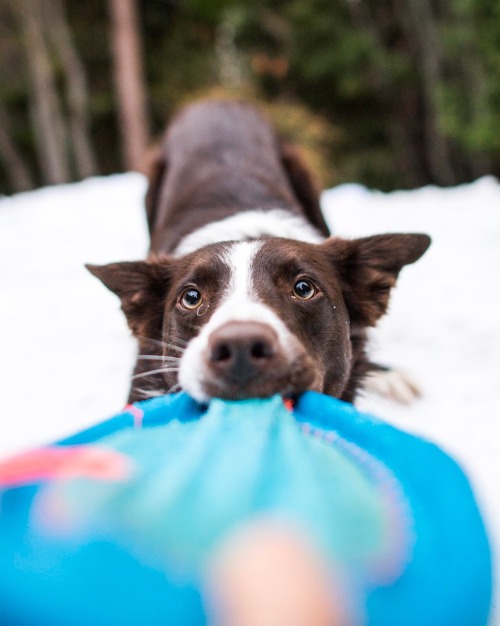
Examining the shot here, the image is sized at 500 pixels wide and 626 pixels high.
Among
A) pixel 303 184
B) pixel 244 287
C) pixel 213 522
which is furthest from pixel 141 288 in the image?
pixel 303 184

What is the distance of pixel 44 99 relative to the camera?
58.9 feet

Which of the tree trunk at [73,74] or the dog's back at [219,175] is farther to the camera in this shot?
the tree trunk at [73,74]

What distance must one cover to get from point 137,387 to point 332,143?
1559cm

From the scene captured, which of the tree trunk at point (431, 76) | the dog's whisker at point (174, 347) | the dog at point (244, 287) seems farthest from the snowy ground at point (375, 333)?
the tree trunk at point (431, 76)

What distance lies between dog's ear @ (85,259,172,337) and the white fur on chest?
0.46 m

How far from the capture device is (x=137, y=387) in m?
3.08

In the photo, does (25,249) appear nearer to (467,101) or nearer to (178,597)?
(178,597)

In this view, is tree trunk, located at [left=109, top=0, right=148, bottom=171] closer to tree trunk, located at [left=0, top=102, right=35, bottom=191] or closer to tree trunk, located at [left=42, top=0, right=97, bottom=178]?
tree trunk, located at [left=42, top=0, right=97, bottom=178]

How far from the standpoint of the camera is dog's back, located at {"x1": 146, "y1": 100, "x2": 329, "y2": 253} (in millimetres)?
4398

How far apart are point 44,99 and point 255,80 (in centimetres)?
635

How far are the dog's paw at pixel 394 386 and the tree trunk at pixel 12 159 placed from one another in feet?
62.3

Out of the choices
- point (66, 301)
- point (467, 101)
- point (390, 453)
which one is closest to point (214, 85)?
point (467, 101)

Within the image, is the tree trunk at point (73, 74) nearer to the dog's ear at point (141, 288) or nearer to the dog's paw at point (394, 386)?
the dog's ear at point (141, 288)

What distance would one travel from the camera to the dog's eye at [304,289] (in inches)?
98.9
